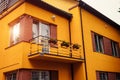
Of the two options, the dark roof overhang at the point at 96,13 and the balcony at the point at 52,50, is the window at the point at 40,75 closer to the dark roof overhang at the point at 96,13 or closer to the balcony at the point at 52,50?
the balcony at the point at 52,50

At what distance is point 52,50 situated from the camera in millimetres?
11758

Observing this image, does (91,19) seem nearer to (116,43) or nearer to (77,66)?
(77,66)

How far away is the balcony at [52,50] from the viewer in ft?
33.0

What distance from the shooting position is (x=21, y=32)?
1083 centimetres

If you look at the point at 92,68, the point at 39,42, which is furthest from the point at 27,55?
the point at 92,68

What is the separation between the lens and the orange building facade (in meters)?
10.5

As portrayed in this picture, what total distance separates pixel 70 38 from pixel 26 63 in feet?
15.7

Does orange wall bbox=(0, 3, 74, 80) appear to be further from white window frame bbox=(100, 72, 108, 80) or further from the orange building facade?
white window frame bbox=(100, 72, 108, 80)

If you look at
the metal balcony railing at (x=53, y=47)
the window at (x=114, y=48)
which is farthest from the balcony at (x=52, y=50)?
the window at (x=114, y=48)

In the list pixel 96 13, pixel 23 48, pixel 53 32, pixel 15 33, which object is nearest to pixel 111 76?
pixel 96 13

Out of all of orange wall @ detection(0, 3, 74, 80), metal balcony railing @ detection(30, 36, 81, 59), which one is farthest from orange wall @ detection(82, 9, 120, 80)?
orange wall @ detection(0, 3, 74, 80)

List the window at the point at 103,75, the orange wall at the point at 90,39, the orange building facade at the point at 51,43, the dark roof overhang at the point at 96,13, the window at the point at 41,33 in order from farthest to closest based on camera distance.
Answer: the window at the point at 103,75 < the dark roof overhang at the point at 96,13 < the orange wall at the point at 90,39 < the window at the point at 41,33 < the orange building facade at the point at 51,43

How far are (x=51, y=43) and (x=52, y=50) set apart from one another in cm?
47

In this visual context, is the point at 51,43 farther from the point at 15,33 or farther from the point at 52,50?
the point at 15,33
